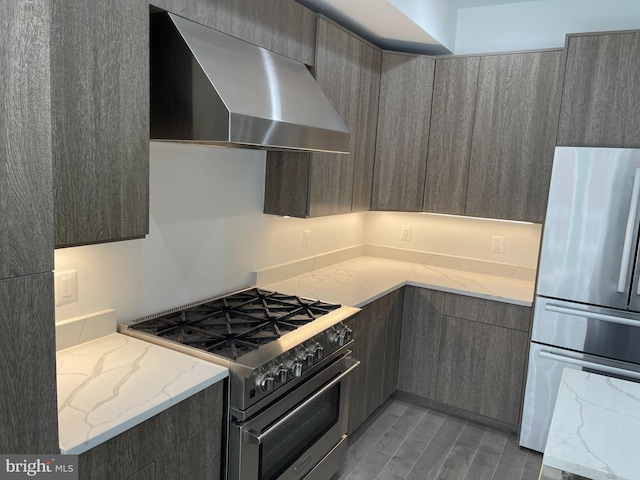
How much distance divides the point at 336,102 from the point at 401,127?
0.75 meters

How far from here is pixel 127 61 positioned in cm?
154

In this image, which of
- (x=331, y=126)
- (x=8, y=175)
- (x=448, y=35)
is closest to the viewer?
(x=8, y=175)

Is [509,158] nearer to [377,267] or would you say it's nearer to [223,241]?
[377,267]

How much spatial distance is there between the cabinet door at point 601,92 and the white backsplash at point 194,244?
0.97 m

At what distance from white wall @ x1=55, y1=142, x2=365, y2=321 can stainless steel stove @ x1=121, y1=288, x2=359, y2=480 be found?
12cm

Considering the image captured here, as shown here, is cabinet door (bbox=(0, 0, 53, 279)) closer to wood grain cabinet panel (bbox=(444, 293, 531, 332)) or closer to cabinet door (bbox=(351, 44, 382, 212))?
cabinet door (bbox=(351, 44, 382, 212))

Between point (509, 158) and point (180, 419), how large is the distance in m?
2.56

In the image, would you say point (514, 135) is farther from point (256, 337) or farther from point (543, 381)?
point (256, 337)

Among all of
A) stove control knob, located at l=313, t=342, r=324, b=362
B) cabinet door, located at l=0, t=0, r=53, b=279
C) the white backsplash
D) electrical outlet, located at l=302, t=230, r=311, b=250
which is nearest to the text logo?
cabinet door, located at l=0, t=0, r=53, b=279

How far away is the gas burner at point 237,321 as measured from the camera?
192cm

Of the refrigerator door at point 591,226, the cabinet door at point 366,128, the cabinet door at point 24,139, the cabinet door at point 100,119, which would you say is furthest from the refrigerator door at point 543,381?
the cabinet door at point 24,139

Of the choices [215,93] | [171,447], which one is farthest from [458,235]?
[171,447]

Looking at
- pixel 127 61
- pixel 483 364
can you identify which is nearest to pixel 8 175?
pixel 127 61

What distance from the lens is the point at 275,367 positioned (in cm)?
182
